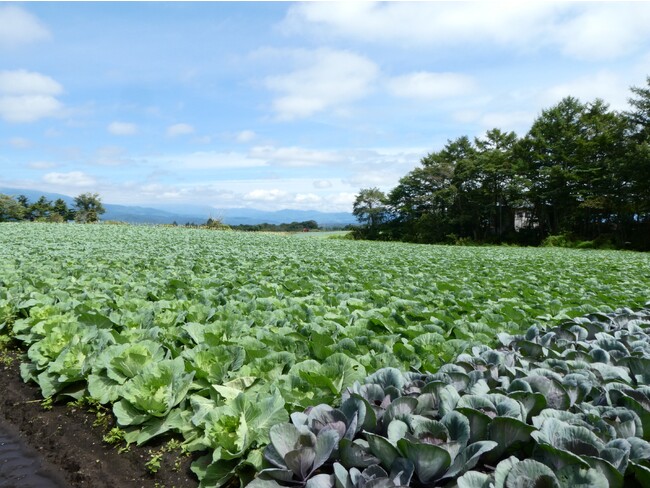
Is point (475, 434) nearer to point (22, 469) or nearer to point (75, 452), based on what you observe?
point (75, 452)

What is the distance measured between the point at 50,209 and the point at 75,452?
209 feet

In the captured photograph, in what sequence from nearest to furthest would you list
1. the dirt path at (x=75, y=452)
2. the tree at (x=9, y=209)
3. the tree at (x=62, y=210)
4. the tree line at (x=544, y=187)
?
the dirt path at (x=75, y=452) → the tree line at (x=544, y=187) → the tree at (x=9, y=209) → the tree at (x=62, y=210)

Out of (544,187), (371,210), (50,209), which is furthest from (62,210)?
(544,187)

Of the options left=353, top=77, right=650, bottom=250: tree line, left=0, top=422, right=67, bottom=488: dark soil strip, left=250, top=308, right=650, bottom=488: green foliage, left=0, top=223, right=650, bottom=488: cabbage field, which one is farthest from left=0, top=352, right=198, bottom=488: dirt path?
left=353, top=77, right=650, bottom=250: tree line

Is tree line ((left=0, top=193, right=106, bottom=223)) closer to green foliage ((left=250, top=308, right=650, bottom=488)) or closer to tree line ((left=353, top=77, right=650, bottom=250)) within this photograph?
tree line ((left=353, top=77, right=650, bottom=250))

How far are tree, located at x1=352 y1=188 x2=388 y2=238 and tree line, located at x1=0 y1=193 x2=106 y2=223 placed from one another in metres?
32.6

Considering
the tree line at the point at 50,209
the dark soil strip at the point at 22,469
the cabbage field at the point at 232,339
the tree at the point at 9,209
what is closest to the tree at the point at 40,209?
the tree line at the point at 50,209

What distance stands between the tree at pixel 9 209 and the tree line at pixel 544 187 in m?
42.8

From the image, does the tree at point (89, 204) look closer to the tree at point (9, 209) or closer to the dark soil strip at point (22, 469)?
the tree at point (9, 209)

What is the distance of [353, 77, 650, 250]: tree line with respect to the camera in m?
31.4

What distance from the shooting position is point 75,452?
3.10 m

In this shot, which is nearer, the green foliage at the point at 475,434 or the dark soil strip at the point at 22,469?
the green foliage at the point at 475,434

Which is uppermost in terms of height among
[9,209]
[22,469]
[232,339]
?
[9,209]

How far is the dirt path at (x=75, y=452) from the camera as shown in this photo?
2750 mm
